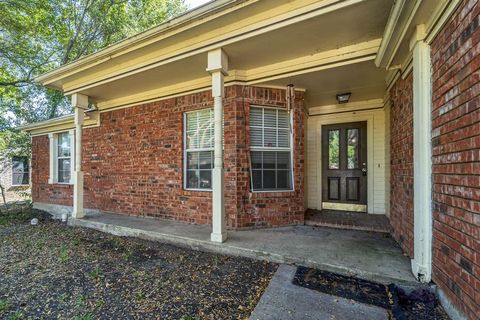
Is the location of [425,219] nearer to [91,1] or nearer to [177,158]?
[177,158]

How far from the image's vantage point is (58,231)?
4836 millimetres

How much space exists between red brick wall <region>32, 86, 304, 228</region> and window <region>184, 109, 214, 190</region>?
0.14 meters

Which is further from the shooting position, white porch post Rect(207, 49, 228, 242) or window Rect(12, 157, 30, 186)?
window Rect(12, 157, 30, 186)

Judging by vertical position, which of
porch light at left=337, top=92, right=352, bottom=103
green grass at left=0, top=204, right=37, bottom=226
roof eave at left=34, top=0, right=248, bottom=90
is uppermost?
roof eave at left=34, top=0, right=248, bottom=90

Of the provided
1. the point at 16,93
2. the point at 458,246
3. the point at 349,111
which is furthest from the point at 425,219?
the point at 16,93

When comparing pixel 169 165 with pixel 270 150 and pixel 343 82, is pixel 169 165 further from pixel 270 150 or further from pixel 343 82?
pixel 343 82

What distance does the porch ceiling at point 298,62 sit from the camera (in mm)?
2689

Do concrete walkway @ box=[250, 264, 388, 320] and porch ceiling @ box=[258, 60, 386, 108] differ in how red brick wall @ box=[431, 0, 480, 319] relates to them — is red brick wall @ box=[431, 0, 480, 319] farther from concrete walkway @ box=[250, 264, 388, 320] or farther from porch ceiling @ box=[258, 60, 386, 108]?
porch ceiling @ box=[258, 60, 386, 108]

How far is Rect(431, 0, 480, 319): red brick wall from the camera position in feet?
5.16

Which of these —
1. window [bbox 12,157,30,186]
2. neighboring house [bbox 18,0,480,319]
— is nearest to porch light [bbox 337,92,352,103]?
neighboring house [bbox 18,0,480,319]

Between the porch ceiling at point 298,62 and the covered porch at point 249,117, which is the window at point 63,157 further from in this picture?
the porch ceiling at point 298,62

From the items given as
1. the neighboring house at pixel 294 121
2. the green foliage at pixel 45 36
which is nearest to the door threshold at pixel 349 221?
the neighboring house at pixel 294 121

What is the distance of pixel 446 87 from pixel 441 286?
5.47 feet

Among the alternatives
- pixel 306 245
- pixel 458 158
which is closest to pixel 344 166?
pixel 306 245
